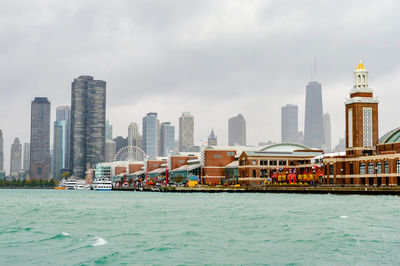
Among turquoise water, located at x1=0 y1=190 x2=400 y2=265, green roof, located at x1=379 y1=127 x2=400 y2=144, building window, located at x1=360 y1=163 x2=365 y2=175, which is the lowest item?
turquoise water, located at x1=0 y1=190 x2=400 y2=265

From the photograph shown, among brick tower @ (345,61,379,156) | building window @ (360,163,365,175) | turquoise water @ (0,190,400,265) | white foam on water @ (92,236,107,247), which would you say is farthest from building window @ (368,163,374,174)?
white foam on water @ (92,236,107,247)

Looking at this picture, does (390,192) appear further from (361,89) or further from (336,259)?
(336,259)

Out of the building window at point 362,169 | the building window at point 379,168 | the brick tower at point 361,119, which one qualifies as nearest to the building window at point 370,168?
the building window at point 379,168

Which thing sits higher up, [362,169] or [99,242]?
[362,169]

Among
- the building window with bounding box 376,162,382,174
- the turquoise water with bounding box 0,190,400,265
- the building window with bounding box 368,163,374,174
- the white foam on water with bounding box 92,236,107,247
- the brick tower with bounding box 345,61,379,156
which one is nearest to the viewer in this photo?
the turquoise water with bounding box 0,190,400,265

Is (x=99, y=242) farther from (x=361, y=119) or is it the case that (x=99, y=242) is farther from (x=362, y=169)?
(x=361, y=119)

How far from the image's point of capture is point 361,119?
595 ft

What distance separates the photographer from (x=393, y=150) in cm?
17138

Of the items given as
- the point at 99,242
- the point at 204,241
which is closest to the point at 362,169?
the point at 204,241

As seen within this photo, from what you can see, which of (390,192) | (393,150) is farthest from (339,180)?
(390,192)

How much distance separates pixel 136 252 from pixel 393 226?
27722mm

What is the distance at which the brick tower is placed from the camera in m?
181

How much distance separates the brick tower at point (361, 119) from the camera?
181 m

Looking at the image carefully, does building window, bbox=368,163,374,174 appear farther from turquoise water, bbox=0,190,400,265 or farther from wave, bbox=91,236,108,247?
wave, bbox=91,236,108,247
